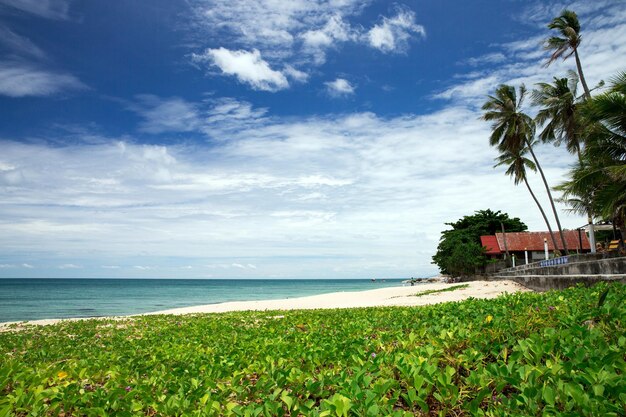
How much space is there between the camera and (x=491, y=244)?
48500 mm

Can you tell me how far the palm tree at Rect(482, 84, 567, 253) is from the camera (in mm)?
33438

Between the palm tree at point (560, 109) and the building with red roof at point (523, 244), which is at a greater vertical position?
the palm tree at point (560, 109)

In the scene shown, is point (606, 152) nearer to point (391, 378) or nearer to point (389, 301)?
point (389, 301)

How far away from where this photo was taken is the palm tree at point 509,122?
33.4 metres

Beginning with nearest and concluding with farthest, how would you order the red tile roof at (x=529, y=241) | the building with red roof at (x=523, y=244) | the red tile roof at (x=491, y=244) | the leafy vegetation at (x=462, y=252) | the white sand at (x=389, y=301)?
1. the white sand at (x=389, y=301)
2. the leafy vegetation at (x=462, y=252)
3. the red tile roof at (x=491, y=244)
4. the building with red roof at (x=523, y=244)
5. the red tile roof at (x=529, y=241)

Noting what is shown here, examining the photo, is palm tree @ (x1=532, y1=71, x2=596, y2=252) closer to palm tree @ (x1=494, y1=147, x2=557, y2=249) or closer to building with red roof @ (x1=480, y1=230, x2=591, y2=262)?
palm tree @ (x1=494, y1=147, x2=557, y2=249)

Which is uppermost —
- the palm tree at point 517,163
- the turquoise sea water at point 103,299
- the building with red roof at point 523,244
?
the palm tree at point 517,163

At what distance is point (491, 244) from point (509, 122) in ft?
62.0

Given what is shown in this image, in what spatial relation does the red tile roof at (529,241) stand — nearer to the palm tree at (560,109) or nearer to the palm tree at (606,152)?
the palm tree at (560,109)

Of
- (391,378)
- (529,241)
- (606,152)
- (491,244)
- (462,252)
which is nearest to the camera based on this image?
(391,378)

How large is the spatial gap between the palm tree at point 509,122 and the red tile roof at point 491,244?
13.4 m

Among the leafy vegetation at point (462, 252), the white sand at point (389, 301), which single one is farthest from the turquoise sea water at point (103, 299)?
the leafy vegetation at point (462, 252)

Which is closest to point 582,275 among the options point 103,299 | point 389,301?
point 389,301

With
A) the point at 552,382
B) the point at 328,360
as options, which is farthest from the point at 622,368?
the point at 328,360
